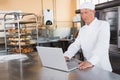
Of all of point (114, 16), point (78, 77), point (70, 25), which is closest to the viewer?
point (78, 77)

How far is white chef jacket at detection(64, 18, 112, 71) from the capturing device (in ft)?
5.61

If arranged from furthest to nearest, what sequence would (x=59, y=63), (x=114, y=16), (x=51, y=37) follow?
(x=51, y=37)
(x=114, y=16)
(x=59, y=63)

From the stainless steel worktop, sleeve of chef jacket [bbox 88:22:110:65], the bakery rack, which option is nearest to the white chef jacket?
sleeve of chef jacket [bbox 88:22:110:65]

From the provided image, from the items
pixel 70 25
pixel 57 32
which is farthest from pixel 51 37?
pixel 70 25

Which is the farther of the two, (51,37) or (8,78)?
(51,37)

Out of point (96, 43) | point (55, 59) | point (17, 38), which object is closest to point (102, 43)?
point (96, 43)

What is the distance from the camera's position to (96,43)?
70.2 inches

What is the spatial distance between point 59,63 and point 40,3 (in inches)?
226

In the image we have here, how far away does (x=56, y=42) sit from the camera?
585cm

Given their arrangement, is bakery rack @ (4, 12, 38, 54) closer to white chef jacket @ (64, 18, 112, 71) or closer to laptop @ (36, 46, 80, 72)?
white chef jacket @ (64, 18, 112, 71)

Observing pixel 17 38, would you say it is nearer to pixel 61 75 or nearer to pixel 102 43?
pixel 102 43

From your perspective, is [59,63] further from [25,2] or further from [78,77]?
[25,2]

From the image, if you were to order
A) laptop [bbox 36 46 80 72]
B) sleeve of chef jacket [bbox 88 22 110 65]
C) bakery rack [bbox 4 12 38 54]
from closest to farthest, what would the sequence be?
laptop [bbox 36 46 80 72], sleeve of chef jacket [bbox 88 22 110 65], bakery rack [bbox 4 12 38 54]

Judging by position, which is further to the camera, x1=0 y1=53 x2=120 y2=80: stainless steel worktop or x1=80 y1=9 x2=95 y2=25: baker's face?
x1=80 y1=9 x2=95 y2=25: baker's face
